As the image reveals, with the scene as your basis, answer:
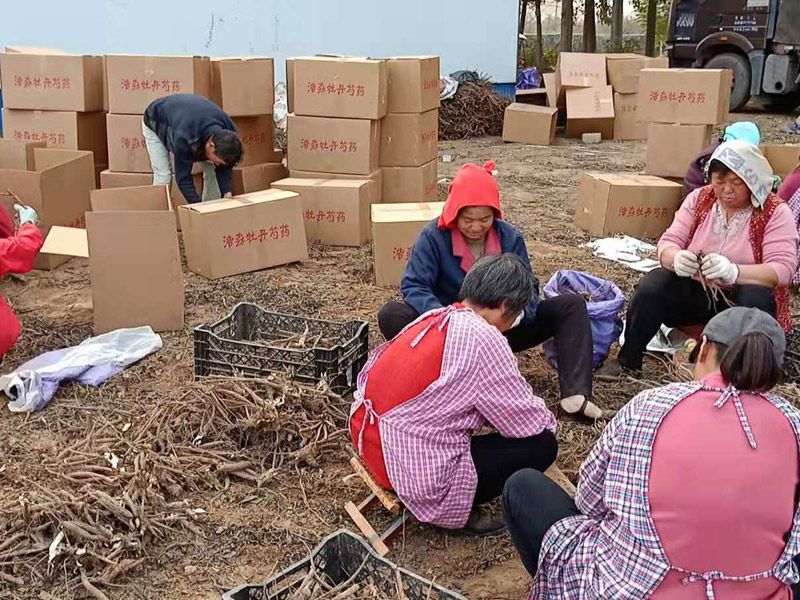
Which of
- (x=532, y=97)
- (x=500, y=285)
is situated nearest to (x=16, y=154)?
(x=500, y=285)

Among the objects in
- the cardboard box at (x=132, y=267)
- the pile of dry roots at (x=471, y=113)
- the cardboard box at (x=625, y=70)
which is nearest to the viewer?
the cardboard box at (x=132, y=267)

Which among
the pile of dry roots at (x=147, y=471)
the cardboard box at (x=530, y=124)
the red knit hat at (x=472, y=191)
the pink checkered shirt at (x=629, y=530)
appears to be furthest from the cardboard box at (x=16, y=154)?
the cardboard box at (x=530, y=124)

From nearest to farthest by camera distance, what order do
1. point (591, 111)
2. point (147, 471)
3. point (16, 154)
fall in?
1. point (147, 471)
2. point (16, 154)
3. point (591, 111)

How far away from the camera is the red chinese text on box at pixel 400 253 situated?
481 cm

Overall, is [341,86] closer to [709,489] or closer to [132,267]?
[132,267]

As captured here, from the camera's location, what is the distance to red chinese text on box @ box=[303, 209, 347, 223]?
569cm

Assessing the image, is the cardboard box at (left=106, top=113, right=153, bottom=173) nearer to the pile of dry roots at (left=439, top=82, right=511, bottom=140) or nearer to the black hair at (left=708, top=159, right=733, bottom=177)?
the black hair at (left=708, top=159, right=733, bottom=177)

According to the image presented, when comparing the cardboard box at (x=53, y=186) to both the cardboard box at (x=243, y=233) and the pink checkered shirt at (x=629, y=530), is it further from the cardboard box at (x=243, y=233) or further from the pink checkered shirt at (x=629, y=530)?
the pink checkered shirt at (x=629, y=530)

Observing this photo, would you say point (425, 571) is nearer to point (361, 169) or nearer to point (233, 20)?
point (361, 169)

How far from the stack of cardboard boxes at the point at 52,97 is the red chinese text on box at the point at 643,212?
3597 mm

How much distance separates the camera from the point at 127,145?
230 inches

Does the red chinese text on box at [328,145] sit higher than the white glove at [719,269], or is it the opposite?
the red chinese text on box at [328,145]

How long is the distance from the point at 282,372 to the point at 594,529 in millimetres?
1596

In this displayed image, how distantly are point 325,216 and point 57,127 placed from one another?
75.6 inches
